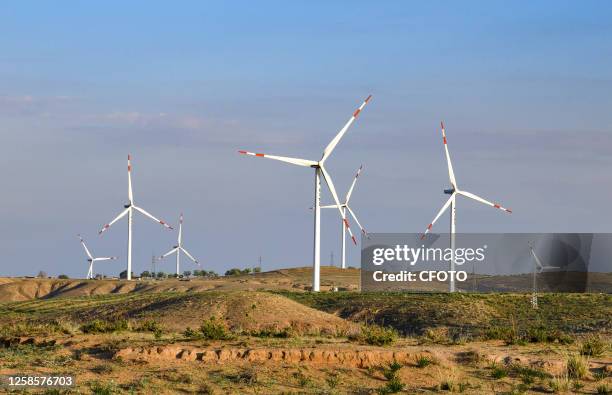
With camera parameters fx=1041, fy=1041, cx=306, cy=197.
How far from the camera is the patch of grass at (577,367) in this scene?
132 ft

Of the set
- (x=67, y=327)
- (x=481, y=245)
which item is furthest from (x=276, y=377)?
(x=481, y=245)

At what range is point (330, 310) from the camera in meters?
85.2

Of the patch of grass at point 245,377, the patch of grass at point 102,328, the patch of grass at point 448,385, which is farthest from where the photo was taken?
the patch of grass at point 102,328

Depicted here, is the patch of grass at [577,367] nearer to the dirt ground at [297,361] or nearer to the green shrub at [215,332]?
the dirt ground at [297,361]

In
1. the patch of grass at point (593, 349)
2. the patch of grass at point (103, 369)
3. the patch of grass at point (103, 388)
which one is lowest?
the patch of grass at point (103, 388)

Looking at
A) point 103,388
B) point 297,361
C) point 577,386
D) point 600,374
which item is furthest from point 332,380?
point 600,374

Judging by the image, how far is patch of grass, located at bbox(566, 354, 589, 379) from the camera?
132ft

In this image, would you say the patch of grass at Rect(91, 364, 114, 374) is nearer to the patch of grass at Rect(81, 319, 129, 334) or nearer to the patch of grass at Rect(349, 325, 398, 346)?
the patch of grass at Rect(81, 319, 129, 334)

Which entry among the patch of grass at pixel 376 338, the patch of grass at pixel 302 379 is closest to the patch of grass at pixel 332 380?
the patch of grass at pixel 302 379

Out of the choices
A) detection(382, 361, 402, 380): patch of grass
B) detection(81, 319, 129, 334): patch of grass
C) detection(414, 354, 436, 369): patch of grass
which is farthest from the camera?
detection(81, 319, 129, 334): patch of grass

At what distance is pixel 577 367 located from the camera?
40.5 metres

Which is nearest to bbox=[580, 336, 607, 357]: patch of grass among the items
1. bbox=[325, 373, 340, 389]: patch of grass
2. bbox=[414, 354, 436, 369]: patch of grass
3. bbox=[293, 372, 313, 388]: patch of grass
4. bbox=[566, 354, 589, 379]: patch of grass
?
bbox=[566, 354, 589, 379]: patch of grass

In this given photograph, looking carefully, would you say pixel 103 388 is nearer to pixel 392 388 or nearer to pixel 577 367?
pixel 392 388

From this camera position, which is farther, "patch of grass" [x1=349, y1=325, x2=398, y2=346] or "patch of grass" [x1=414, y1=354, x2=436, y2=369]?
"patch of grass" [x1=349, y1=325, x2=398, y2=346]
